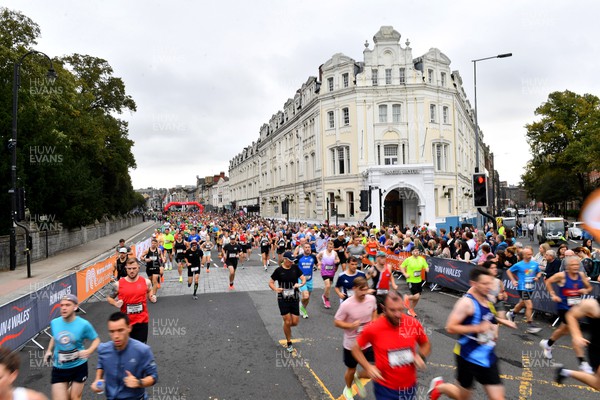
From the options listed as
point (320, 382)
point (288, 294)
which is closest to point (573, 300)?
point (320, 382)

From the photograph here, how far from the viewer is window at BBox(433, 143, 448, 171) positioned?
37.8m

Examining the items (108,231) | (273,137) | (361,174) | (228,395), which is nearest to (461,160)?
(361,174)

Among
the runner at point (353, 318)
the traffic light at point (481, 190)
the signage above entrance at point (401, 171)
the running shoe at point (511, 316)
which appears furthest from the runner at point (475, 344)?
the signage above entrance at point (401, 171)

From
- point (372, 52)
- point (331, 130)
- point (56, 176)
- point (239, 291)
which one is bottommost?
point (239, 291)

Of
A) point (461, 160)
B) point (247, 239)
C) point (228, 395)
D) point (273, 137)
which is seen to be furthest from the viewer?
point (273, 137)

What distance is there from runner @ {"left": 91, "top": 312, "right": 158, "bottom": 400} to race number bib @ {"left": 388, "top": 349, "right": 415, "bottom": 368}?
88.0 inches

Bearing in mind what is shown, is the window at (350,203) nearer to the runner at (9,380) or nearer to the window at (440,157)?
the window at (440,157)

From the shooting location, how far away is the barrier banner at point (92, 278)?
10938 millimetres

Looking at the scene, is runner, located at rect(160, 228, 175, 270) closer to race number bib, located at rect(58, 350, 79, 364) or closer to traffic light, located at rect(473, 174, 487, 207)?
traffic light, located at rect(473, 174, 487, 207)

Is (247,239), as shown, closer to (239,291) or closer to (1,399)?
(239,291)

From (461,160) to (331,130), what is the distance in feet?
51.9

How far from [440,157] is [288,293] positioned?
3418 cm

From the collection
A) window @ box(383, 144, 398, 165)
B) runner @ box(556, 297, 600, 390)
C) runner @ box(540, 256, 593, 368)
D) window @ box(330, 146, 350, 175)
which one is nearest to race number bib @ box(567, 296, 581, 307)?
runner @ box(540, 256, 593, 368)

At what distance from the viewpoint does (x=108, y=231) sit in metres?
47.0
